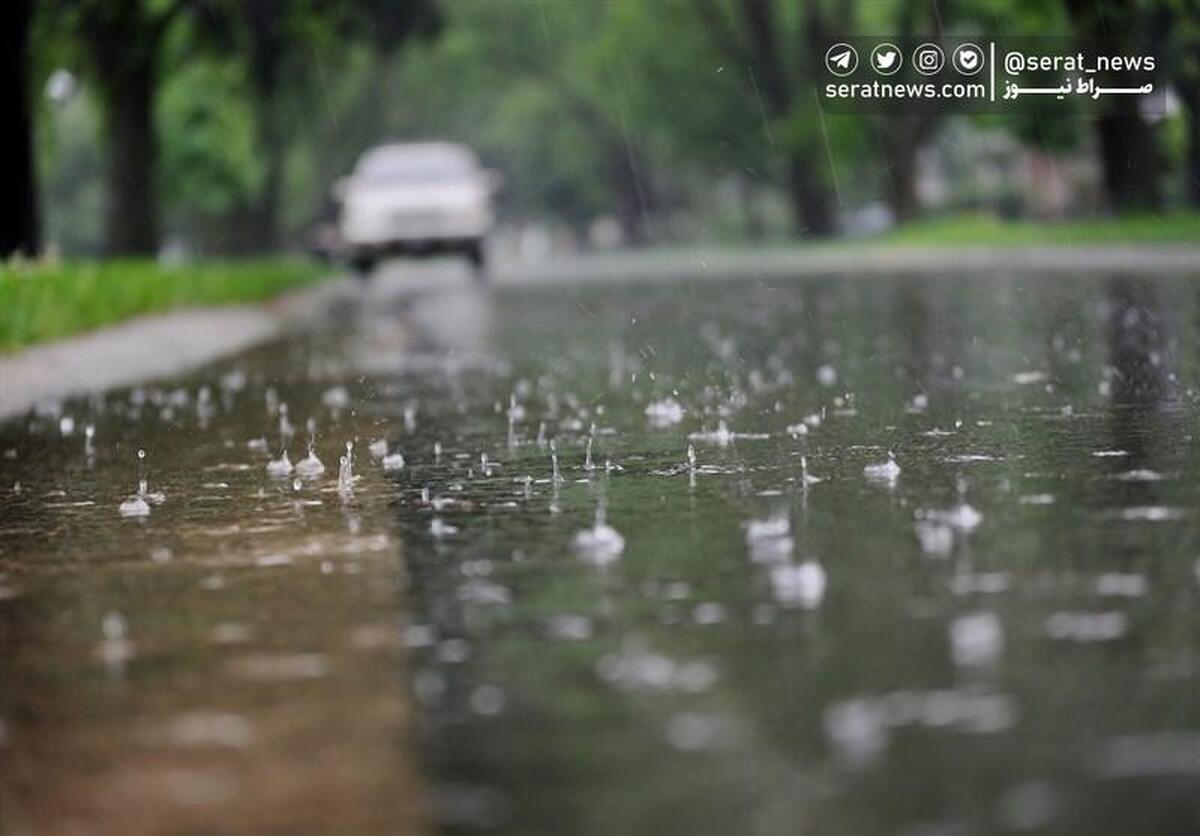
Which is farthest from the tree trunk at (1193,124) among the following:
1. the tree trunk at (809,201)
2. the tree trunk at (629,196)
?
the tree trunk at (629,196)

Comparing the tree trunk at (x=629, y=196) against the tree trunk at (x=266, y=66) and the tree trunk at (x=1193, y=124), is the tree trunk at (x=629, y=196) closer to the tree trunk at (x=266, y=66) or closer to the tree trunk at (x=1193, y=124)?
the tree trunk at (x=266, y=66)

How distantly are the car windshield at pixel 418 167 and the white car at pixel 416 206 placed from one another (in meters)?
0.02

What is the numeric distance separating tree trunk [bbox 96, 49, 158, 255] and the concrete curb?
4364 millimetres

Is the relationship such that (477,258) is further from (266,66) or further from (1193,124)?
(1193,124)

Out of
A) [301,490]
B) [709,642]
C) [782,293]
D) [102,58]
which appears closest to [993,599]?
[709,642]

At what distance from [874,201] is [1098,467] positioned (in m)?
106

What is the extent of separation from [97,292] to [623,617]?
18058mm

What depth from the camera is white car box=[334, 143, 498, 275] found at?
4234 centimetres

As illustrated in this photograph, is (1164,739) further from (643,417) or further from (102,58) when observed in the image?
(102,58)

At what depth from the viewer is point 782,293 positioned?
31.7 m

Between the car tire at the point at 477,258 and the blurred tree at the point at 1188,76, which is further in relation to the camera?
the blurred tree at the point at 1188,76

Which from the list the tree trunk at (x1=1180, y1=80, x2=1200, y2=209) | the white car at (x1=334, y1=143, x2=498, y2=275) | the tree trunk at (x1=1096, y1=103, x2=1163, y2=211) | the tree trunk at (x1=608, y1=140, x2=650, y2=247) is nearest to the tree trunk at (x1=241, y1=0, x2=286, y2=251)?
the white car at (x1=334, y1=143, x2=498, y2=275)

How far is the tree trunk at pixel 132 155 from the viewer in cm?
3531

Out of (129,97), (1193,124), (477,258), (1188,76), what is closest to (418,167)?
(477,258)
